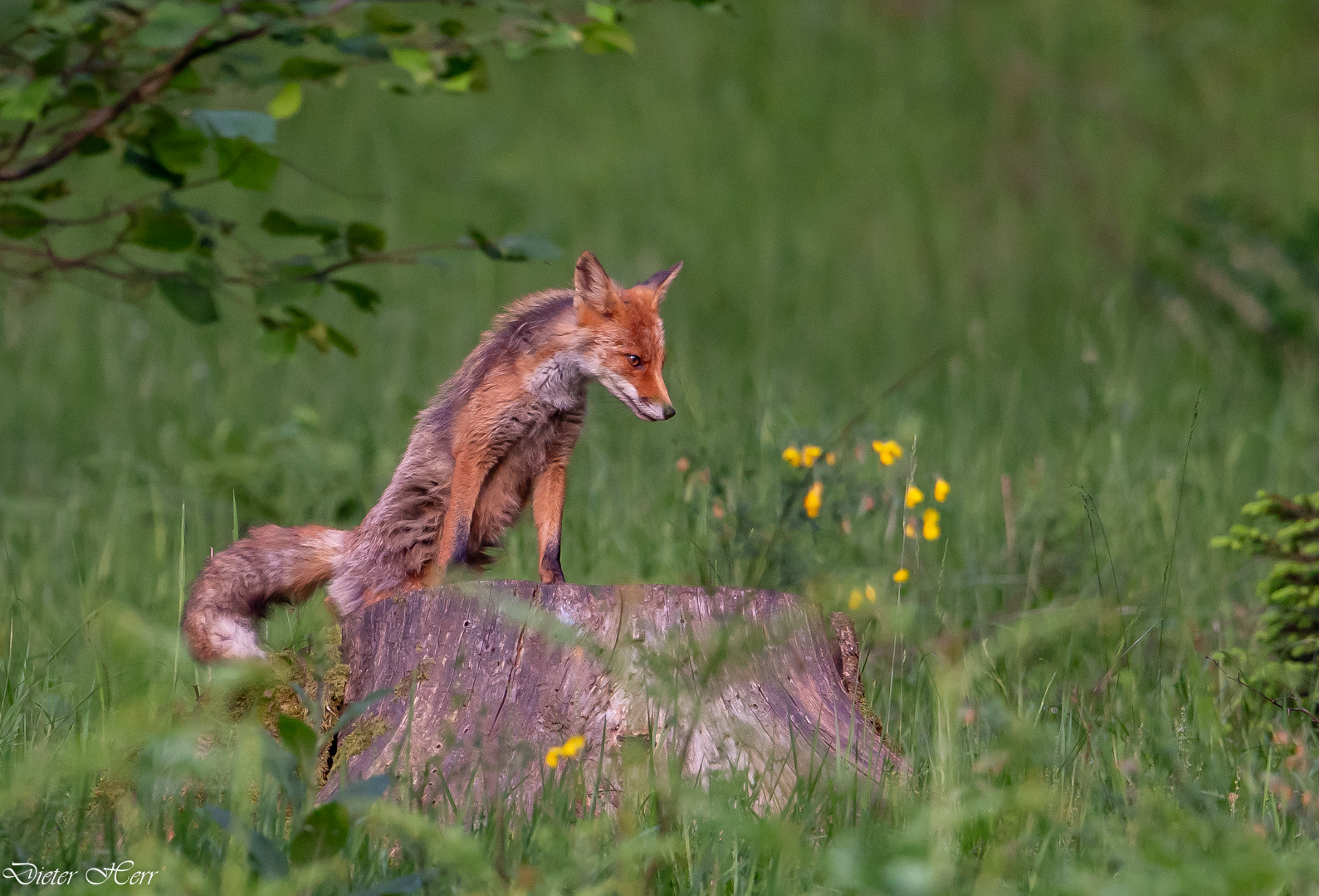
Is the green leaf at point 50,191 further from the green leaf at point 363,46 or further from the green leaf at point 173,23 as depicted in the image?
the green leaf at point 363,46

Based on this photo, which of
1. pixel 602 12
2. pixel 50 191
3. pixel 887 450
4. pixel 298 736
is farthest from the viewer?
pixel 887 450

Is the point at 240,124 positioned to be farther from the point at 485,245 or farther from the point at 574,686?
the point at 574,686

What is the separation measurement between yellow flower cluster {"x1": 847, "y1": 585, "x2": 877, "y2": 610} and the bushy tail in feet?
5.93

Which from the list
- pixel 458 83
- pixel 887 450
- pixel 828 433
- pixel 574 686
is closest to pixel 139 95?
pixel 458 83

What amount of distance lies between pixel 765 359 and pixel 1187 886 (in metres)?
7.61

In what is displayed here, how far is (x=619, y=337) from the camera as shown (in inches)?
156

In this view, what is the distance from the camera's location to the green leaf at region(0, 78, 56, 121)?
372 centimetres

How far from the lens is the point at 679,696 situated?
3643 mm

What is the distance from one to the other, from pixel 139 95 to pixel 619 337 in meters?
1.78

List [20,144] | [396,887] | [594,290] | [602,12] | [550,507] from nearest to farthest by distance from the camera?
[396,887], [594,290], [602,12], [550,507], [20,144]

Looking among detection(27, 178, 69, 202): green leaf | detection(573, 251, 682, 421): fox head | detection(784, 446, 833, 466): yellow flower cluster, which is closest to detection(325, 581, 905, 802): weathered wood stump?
detection(573, 251, 682, 421): fox head

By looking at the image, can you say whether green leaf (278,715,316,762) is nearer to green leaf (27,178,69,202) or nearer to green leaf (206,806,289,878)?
green leaf (206,806,289,878)

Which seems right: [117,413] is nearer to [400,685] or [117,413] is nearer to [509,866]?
[400,685]

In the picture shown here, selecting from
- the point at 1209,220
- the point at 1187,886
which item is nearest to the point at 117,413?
the point at 1187,886
